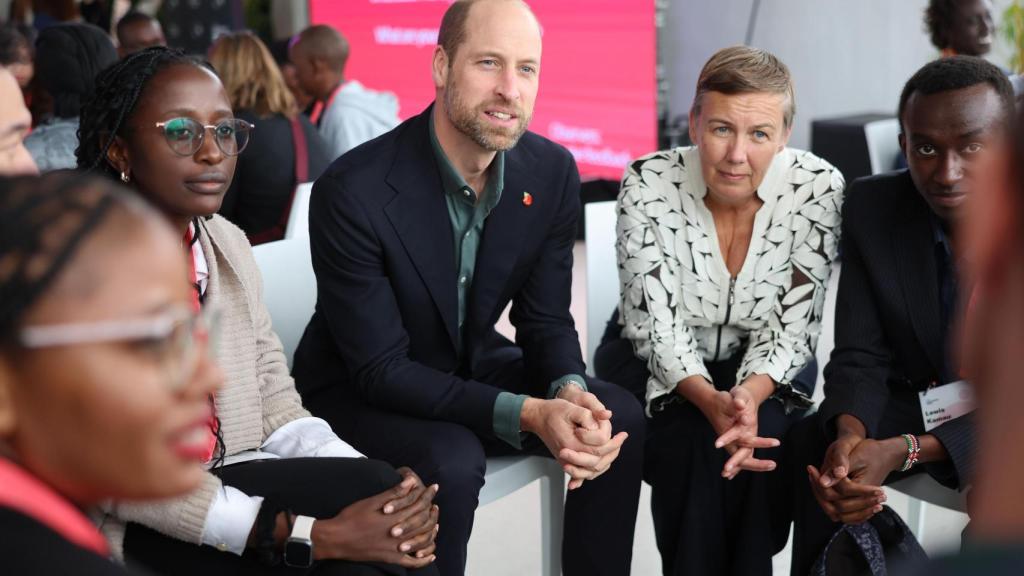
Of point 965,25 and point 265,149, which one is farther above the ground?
point 965,25

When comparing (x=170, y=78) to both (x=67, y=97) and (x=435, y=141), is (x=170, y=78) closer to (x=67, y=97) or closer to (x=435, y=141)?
(x=435, y=141)

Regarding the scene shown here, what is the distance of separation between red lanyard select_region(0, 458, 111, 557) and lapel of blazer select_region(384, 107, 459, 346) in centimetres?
149

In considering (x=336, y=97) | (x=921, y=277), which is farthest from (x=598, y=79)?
(x=921, y=277)

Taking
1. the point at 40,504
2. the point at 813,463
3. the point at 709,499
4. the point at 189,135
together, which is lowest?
the point at 709,499

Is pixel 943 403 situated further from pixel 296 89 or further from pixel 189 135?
pixel 296 89

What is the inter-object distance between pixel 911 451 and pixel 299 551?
4.29ft

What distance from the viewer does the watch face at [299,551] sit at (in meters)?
1.77

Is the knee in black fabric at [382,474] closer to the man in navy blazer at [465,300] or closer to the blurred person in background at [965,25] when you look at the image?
the man in navy blazer at [465,300]

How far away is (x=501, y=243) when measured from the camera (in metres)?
2.43

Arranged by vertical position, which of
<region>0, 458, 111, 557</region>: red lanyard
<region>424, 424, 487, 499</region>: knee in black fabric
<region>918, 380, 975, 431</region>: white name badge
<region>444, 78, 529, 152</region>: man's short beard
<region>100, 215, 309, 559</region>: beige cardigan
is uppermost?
<region>444, 78, 529, 152</region>: man's short beard

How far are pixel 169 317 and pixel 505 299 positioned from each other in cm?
171

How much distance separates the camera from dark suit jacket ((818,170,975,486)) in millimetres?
2340

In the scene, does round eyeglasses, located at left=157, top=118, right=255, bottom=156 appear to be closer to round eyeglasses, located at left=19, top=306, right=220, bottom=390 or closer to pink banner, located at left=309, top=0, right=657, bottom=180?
round eyeglasses, located at left=19, top=306, right=220, bottom=390

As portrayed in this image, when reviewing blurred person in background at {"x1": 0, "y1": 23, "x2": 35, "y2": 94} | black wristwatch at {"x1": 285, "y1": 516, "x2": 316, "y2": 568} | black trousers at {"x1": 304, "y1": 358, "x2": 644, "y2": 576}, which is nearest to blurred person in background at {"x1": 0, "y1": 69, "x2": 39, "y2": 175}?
black wristwatch at {"x1": 285, "y1": 516, "x2": 316, "y2": 568}
